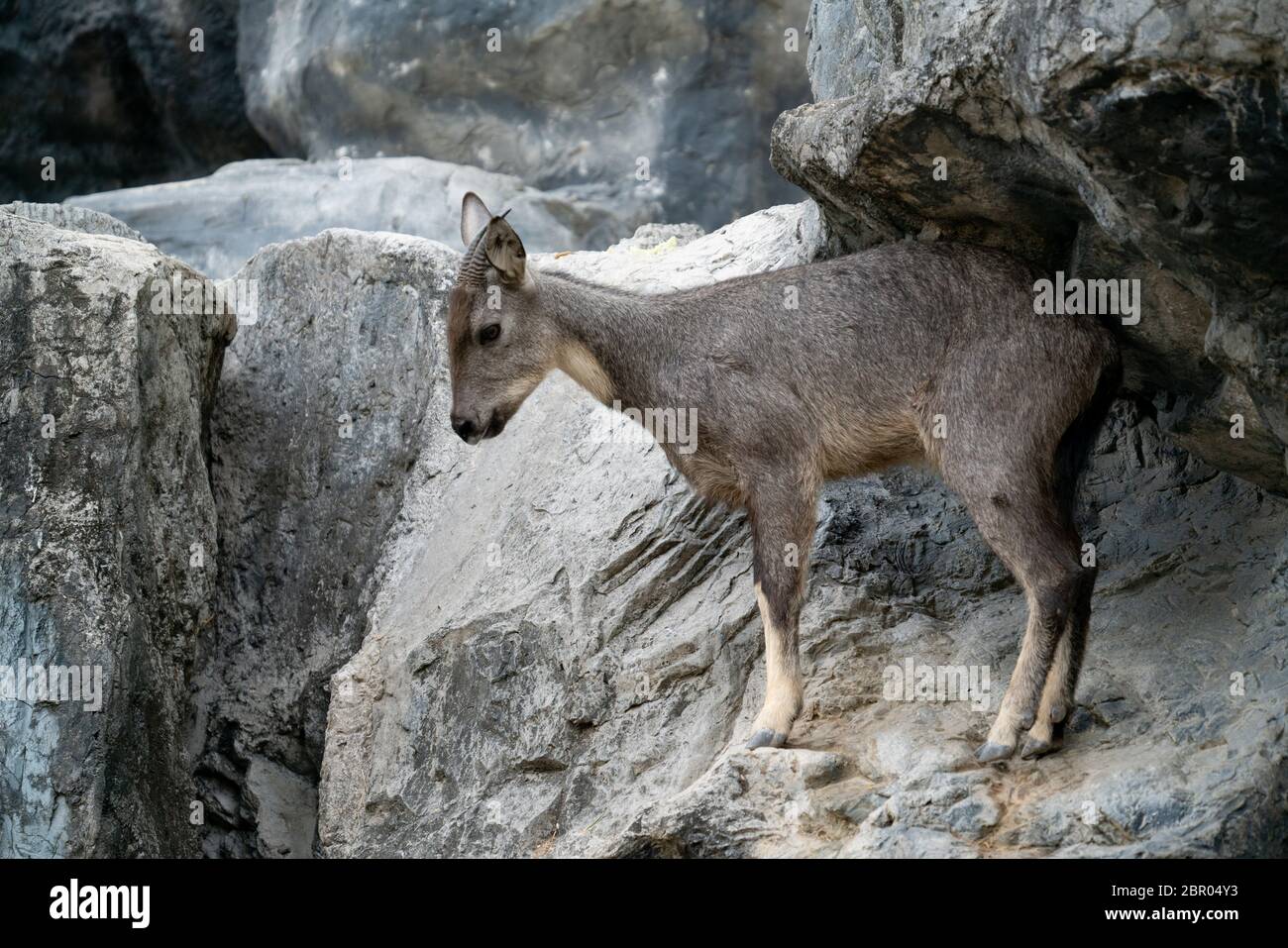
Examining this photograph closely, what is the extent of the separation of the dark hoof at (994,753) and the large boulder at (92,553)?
4.90 meters

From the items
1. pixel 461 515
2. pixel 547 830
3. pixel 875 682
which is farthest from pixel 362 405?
pixel 875 682

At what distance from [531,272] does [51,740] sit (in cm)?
374

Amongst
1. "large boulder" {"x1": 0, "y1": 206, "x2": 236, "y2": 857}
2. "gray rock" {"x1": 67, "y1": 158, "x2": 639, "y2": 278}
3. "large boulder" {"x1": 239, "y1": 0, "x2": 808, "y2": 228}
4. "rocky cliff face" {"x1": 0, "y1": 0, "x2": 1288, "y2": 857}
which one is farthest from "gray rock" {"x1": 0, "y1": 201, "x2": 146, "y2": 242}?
"large boulder" {"x1": 239, "y1": 0, "x2": 808, "y2": 228}

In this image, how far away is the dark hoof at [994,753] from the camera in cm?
712

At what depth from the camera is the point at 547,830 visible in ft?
28.3

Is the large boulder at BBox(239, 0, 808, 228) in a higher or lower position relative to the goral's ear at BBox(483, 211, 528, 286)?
higher

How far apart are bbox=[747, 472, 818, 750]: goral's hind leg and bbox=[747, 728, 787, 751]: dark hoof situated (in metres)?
0.08

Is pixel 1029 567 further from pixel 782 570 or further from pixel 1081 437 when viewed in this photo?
pixel 782 570

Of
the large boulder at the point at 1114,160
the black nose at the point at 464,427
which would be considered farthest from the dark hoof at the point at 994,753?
the black nose at the point at 464,427

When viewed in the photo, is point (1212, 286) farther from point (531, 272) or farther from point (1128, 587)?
point (531, 272)

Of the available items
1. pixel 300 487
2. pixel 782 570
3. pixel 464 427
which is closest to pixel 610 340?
pixel 464 427

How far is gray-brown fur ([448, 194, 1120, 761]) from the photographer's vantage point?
7344mm

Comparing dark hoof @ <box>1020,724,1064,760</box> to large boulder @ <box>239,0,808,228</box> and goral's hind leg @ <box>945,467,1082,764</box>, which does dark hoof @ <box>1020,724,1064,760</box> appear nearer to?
goral's hind leg @ <box>945,467,1082,764</box>

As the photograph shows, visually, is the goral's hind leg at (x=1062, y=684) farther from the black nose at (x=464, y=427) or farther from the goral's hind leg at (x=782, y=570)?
the black nose at (x=464, y=427)
